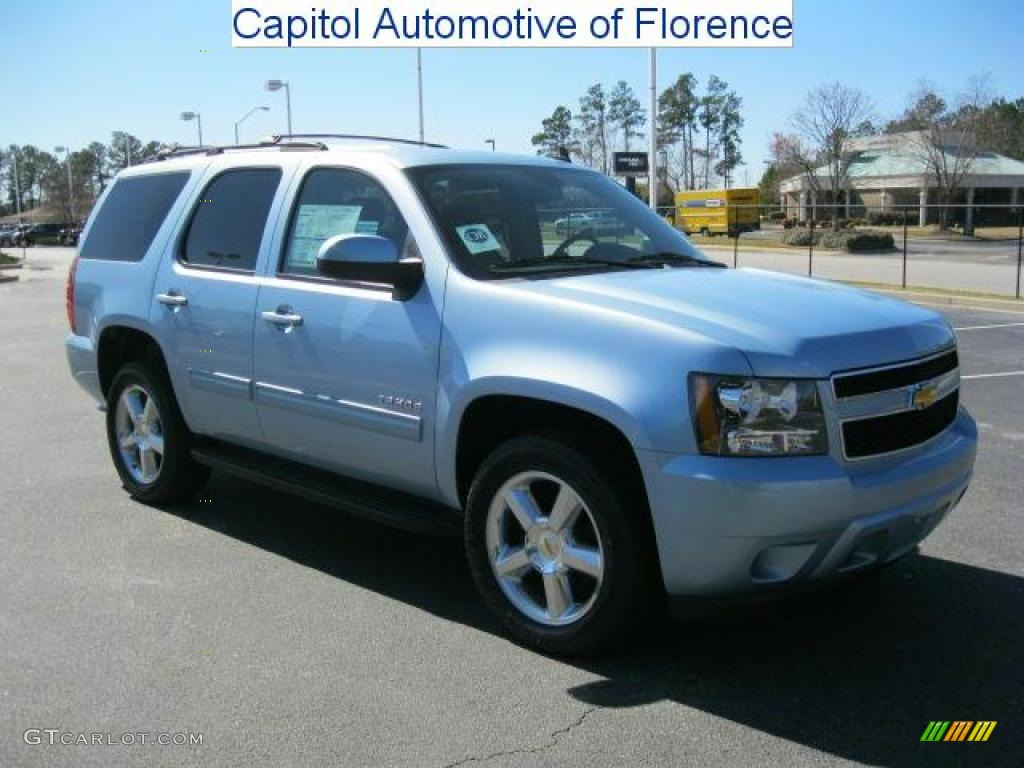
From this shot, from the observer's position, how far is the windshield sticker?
4.22 meters

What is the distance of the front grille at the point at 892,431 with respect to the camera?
3.37 m

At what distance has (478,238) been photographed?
429cm

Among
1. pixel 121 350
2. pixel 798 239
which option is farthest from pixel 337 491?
pixel 798 239

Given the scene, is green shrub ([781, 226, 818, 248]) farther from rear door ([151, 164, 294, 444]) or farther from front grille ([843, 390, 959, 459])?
front grille ([843, 390, 959, 459])

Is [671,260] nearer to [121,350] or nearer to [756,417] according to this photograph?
[756,417]

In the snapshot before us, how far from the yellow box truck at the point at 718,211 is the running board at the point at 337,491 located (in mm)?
56514

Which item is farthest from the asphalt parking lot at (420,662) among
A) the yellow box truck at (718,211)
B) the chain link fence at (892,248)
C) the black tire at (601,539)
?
the yellow box truck at (718,211)

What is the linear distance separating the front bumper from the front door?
3.62 ft

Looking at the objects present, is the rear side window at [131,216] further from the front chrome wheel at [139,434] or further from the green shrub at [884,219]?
the green shrub at [884,219]

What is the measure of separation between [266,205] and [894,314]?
2874mm

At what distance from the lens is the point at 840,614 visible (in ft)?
13.7

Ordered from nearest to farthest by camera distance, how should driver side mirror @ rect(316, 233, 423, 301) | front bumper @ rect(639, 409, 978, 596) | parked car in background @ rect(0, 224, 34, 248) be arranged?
front bumper @ rect(639, 409, 978, 596) < driver side mirror @ rect(316, 233, 423, 301) < parked car in background @ rect(0, 224, 34, 248)

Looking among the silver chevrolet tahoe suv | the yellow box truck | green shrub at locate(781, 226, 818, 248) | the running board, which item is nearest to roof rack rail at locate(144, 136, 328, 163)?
the silver chevrolet tahoe suv

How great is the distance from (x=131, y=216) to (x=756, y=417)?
13.3ft
